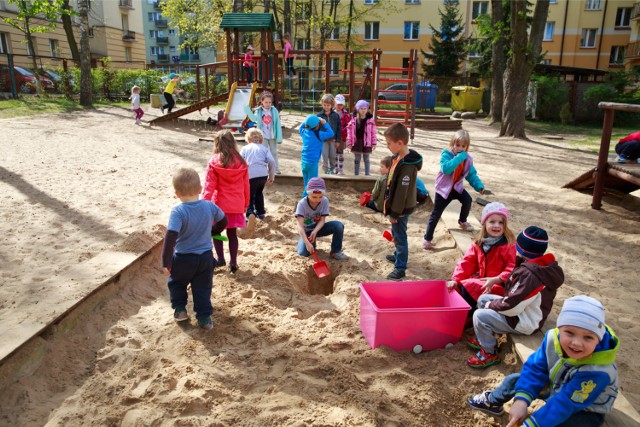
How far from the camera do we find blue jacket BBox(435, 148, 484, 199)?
5047 mm

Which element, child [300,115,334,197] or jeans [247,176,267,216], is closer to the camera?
jeans [247,176,267,216]

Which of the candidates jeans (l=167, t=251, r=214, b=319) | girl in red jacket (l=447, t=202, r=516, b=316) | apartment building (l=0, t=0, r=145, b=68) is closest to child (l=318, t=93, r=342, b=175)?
girl in red jacket (l=447, t=202, r=516, b=316)

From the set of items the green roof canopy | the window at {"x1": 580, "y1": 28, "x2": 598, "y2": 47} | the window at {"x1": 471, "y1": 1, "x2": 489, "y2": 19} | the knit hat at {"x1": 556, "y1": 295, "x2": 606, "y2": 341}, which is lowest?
the knit hat at {"x1": 556, "y1": 295, "x2": 606, "y2": 341}

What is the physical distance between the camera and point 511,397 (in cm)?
259

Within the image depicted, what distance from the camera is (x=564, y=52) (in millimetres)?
39656

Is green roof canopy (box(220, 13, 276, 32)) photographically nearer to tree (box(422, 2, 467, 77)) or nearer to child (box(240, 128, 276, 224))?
child (box(240, 128, 276, 224))

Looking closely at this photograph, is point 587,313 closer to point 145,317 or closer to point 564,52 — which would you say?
point 145,317

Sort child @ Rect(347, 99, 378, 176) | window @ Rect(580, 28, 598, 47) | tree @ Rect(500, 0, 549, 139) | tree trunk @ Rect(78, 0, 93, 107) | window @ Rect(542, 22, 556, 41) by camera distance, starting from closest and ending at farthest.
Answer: child @ Rect(347, 99, 378, 176)
tree @ Rect(500, 0, 549, 139)
tree trunk @ Rect(78, 0, 93, 107)
window @ Rect(580, 28, 598, 47)
window @ Rect(542, 22, 556, 41)

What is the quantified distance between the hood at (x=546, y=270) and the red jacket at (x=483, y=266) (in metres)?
0.44

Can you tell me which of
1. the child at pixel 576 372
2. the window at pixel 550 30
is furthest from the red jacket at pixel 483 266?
the window at pixel 550 30

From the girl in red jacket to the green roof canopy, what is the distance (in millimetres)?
13286

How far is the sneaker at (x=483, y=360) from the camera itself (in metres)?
3.11

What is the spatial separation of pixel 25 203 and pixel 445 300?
561cm

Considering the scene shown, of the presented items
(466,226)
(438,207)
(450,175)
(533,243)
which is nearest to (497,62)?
(466,226)
